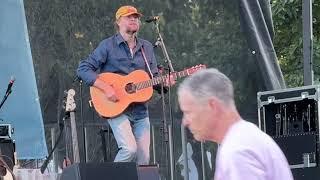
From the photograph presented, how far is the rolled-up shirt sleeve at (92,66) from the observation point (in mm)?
6648

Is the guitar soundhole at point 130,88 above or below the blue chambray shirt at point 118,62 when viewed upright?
below

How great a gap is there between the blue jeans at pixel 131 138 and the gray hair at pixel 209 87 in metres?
3.89

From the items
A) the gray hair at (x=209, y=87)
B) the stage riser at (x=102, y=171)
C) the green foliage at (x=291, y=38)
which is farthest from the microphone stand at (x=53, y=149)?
the green foliage at (x=291, y=38)

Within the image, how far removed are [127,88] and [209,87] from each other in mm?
4064

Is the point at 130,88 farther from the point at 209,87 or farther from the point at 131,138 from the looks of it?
the point at 209,87

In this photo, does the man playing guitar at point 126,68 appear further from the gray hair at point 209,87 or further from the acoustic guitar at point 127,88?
the gray hair at point 209,87

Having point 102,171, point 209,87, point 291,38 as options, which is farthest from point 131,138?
point 291,38

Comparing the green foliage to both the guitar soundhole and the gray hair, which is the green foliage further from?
the gray hair

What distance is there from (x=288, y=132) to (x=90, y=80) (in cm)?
176

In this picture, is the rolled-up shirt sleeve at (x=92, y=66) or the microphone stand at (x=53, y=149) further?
the microphone stand at (x=53, y=149)

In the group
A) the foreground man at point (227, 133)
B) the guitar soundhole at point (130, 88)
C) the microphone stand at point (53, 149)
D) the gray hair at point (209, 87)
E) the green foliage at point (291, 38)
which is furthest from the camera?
the green foliage at point (291, 38)

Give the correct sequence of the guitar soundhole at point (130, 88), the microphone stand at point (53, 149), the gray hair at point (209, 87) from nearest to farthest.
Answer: the gray hair at point (209, 87) < the guitar soundhole at point (130, 88) < the microphone stand at point (53, 149)

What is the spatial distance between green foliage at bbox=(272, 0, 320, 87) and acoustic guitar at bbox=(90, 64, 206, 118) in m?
5.59

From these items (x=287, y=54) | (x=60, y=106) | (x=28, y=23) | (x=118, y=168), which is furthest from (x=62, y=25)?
(x=287, y=54)
